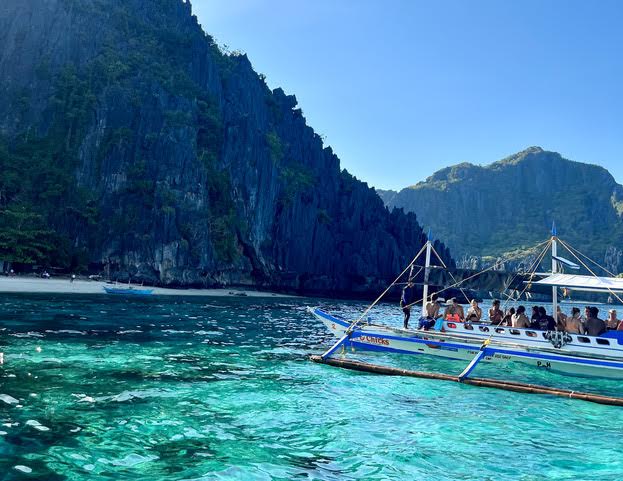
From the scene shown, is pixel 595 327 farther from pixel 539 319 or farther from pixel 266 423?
pixel 266 423

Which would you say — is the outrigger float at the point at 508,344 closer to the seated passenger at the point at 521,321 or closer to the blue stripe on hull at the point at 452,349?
the blue stripe on hull at the point at 452,349

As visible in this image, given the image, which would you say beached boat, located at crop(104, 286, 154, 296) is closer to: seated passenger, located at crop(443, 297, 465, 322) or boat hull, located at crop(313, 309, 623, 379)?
boat hull, located at crop(313, 309, 623, 379)

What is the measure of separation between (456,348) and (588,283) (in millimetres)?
6629

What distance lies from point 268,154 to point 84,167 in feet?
139

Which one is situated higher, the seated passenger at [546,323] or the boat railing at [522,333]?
the seated passenger at [546,323]

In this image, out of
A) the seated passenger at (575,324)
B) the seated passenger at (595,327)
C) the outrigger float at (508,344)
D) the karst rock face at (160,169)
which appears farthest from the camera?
the karst rock face at (160,169)

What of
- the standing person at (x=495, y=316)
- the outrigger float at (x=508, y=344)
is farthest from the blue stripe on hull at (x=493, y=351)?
the standing person at (x=495, y=316)

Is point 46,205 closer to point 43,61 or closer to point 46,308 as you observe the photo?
point 43,61

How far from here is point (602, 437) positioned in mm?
12133

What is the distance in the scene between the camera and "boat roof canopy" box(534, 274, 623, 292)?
67.5 feet

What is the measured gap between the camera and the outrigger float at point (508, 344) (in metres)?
19.1

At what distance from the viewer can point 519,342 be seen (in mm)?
22375

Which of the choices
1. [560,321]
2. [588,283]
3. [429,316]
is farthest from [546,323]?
[429,316]

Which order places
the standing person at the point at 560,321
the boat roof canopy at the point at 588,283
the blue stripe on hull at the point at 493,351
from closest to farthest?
the blue stripe on hull at the point at 493,351 < the boat roof canopy at the point at 588,283 < the standing person at the point at 560,321
